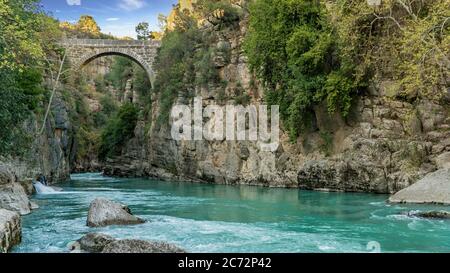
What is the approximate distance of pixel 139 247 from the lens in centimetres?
823

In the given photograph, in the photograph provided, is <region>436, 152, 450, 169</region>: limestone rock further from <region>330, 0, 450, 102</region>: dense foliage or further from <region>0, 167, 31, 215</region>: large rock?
<region>0, 167, 31, 215</region>: large rock

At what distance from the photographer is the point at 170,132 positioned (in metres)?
37.1

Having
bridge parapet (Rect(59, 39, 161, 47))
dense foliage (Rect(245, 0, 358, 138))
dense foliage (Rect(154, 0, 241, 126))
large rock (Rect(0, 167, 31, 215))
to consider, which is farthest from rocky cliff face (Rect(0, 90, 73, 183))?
dense foliage (Rect(245, 0, 358, 138))

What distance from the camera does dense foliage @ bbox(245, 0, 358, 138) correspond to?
23.3m

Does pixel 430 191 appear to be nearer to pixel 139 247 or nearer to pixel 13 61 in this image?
pixel 139 247

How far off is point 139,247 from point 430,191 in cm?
1185

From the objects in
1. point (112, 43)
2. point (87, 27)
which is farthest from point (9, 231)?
point (87, 27)

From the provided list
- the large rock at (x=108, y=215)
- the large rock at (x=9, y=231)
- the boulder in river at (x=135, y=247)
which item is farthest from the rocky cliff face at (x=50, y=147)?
the boulder in river at (x=135, y=247)

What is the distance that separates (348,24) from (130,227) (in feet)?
42.9

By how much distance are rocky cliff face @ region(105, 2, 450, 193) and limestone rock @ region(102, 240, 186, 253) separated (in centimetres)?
1497

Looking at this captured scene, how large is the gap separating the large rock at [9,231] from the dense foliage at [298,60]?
16118mm

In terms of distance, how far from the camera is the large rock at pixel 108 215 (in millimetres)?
12602

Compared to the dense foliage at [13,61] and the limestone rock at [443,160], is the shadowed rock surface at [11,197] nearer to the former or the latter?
the dense foliage at [13,61]
